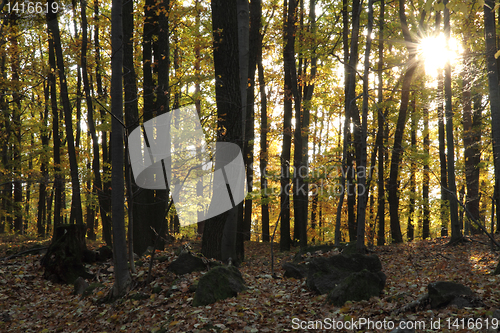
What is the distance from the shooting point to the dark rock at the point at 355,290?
473 centimetres

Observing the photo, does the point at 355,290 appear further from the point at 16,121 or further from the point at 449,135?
the point at 16,121

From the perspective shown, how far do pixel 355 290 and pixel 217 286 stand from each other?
2.13 metres

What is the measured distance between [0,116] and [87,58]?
4816 mm

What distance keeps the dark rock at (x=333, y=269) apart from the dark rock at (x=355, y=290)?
287 millimetres

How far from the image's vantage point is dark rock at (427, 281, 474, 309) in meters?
4.00

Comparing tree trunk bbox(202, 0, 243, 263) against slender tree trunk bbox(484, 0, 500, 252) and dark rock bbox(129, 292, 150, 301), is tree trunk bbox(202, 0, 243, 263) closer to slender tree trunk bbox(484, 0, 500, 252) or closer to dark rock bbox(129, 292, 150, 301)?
dark rock bbox(129, 292, 150, 301)

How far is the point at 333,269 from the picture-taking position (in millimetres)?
5941

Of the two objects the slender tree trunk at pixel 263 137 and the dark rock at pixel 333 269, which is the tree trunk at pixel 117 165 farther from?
the slender tree trunk at pixel 263 137

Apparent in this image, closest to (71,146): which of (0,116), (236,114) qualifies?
(0,116)

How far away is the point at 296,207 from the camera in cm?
1323

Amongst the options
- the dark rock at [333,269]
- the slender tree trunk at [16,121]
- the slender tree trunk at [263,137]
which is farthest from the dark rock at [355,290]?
the slender tree trunk at [16,121]

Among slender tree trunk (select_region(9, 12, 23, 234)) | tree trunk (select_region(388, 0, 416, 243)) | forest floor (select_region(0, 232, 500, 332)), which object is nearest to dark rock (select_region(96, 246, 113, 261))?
forest floor (select_region(0, 232, 500, 332))

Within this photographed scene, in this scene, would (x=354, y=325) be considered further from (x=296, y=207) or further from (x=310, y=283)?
(x=296, y=207)

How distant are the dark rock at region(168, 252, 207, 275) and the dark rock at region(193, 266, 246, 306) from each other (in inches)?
41.9
